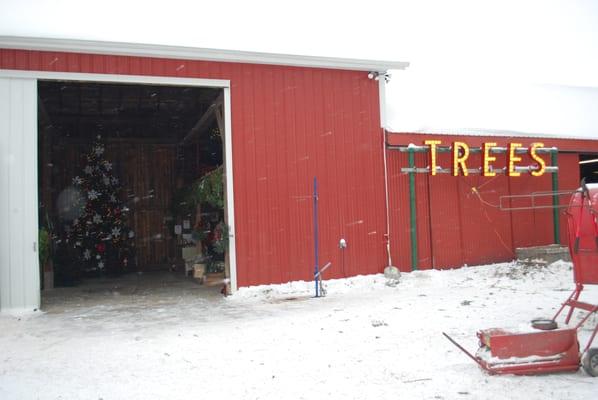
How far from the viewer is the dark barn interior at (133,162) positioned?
14188 mm

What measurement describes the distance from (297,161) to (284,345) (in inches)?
216

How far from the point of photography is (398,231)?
40.1 ft

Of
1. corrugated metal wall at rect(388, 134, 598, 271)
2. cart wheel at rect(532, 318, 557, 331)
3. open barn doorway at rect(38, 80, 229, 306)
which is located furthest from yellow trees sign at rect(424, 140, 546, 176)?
cart wheel at rect(532, 318, 557, 331)

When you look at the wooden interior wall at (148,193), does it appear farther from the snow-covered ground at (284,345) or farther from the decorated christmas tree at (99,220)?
the snow-covered ground at (284,345)

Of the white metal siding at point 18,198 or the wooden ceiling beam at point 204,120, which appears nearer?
the white metal siding at point 18,198

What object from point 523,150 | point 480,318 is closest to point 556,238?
point 523,150

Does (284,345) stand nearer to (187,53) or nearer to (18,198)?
(18,198)

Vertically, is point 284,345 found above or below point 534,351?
below

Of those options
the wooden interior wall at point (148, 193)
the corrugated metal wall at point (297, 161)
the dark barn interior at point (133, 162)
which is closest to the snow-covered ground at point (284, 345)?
the corrugated metal wall at point (297, 161)

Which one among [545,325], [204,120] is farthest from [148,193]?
[545,325]

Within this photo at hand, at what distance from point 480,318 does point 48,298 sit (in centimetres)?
890

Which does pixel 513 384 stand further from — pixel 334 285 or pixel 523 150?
pixel 523 150

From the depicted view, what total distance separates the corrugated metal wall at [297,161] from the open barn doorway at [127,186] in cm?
167

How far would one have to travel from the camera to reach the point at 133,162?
719 inches
